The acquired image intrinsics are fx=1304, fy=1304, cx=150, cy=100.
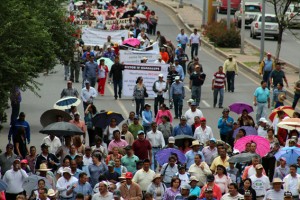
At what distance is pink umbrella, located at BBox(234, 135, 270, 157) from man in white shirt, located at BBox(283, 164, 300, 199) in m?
2.18

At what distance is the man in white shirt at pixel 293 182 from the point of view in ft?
79.5

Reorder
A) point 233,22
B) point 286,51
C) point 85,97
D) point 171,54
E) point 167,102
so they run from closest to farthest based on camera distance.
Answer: point 85,97, point 167,102, point 171,54, point 286,51, point 233,22

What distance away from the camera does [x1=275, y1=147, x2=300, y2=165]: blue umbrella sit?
1011 inches

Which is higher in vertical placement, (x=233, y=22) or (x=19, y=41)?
(x=19, y=41)

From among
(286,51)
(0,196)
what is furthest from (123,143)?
(286,51)

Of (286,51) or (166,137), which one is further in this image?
(286,51)

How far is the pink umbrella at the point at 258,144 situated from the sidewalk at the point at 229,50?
16488 mm

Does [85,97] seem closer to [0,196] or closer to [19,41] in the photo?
[19,41]

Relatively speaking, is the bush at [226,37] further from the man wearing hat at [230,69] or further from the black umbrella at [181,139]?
the black umbrella at [181,139]

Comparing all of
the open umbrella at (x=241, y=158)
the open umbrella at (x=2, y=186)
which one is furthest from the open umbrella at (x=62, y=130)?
the open umbrella at (x=2, y=186)

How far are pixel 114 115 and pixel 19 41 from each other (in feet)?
10.0

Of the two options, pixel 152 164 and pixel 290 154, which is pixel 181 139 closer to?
pixel 152 164

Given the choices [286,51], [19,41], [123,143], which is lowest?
[286,51]

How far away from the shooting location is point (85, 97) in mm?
34844
